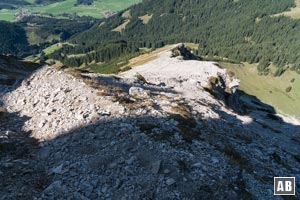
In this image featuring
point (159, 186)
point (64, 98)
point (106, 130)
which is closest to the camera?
point (159, 186)

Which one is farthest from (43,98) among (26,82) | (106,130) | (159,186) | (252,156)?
(252,156)

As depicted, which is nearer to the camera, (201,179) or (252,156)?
(201,179)

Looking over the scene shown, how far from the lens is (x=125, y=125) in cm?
2967

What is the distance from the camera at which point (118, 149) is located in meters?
26.5

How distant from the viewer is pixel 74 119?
31.0m

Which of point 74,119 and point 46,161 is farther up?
point 74,119

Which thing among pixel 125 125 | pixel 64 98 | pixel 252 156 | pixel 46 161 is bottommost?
pixel 252 156

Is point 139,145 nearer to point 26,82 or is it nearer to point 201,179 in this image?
point 201,179

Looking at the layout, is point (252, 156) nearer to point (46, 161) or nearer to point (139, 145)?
point (139, 145)

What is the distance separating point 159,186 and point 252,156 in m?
14.3

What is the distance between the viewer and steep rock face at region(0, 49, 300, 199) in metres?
23.0

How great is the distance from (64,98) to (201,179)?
1863 cm

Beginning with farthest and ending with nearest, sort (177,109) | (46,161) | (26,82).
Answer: (26,82) → (177,109) → (46,161)

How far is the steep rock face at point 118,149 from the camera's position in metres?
23.0
